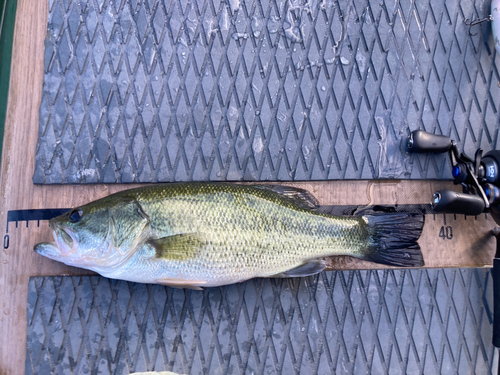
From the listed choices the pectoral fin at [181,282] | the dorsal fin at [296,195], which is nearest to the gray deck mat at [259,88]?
the dorsal fin at [296,195]

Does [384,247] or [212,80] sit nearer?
[384,247]

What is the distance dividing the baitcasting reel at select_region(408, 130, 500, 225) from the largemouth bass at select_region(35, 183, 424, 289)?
0.63m

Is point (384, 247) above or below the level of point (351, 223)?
below

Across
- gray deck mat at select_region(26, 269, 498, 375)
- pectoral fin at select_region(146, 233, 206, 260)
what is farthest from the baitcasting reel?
pectoral fin at select_region(146, 233, 206, 260)

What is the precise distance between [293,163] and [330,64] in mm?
676

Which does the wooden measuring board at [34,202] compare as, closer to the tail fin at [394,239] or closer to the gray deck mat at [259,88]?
the gray deck mat at [259,88]

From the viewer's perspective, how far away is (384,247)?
1.90m

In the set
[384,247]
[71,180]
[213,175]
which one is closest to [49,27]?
[71,180]

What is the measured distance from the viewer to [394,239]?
6.27 ft

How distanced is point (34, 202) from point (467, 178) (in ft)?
8.38

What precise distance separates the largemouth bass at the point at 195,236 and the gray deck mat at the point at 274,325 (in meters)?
0.25

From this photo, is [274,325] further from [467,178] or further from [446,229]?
[467,178]

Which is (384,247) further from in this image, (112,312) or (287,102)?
(112,312)

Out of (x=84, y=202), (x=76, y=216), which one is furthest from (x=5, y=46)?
A: (x=76, y=216)
